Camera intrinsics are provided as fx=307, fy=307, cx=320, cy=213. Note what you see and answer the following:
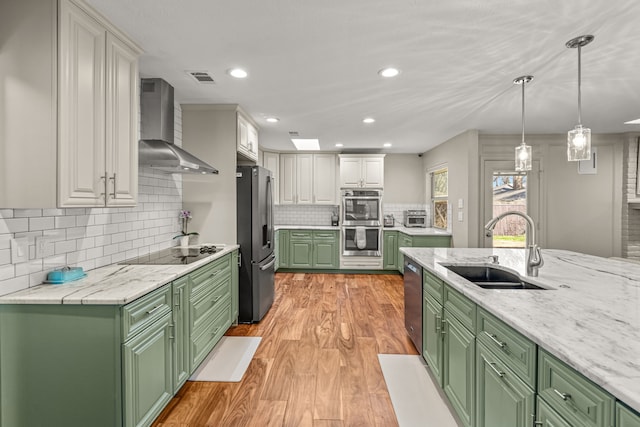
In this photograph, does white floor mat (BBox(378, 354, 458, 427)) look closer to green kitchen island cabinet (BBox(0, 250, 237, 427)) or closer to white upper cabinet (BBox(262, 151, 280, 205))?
green kitchen island cabinet (BBox(0, 250, 237, 427))

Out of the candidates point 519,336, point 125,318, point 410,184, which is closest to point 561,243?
point 410,184

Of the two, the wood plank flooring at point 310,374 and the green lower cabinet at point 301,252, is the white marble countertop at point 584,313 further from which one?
the green lower cabinet at point 301,252

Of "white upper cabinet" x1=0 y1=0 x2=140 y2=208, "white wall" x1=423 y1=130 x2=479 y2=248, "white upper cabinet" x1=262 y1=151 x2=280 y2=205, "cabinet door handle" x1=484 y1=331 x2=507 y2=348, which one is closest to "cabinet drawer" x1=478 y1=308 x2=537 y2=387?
"cabinet door handle" x1=484 y1=331 x2=507 y2=348

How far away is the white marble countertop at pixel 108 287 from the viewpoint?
147cm

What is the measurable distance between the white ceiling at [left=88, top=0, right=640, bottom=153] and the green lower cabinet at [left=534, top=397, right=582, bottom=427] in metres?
1.89

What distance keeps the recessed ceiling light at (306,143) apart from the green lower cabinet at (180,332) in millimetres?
3532

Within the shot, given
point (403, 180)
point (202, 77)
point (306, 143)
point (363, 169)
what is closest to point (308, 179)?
point (306, 143)

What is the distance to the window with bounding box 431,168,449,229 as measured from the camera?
5.60 metres

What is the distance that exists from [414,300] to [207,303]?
1768 millimetres

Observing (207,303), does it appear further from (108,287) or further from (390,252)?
(390,252)

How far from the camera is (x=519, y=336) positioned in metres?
1.21

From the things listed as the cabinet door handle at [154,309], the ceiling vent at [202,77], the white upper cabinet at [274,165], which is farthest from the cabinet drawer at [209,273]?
the white upper cabinet at [274,165]

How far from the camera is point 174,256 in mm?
2652

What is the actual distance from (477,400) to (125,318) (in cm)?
178
